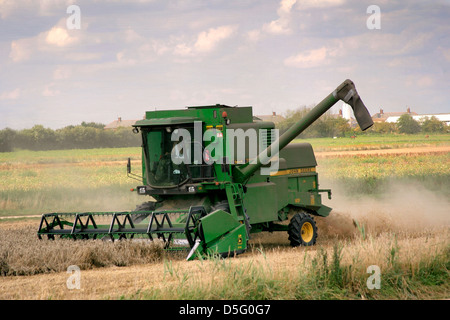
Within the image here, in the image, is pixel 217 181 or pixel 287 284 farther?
pixel 217 181

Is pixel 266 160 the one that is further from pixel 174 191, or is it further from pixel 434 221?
pixel 434 221

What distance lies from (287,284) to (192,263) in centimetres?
277

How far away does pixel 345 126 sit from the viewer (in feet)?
116

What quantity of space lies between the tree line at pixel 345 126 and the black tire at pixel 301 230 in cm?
991

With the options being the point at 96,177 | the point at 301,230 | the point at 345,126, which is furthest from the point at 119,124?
the point at 301,230

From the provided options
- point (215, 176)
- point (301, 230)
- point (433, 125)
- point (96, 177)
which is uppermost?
point (433, 125)

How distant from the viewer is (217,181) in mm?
13102

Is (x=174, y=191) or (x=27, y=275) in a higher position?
(x=174, y=191)

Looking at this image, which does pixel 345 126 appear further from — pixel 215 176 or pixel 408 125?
pixel 215 176

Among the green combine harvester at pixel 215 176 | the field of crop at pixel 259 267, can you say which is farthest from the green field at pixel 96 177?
the green combine harvester at pixel 215 176

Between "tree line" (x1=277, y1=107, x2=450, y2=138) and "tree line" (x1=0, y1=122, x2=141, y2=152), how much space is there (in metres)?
9.25

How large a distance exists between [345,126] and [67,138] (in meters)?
16.8

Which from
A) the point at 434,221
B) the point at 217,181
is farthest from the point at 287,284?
the point at 434,221

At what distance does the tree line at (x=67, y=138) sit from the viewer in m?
37.0
